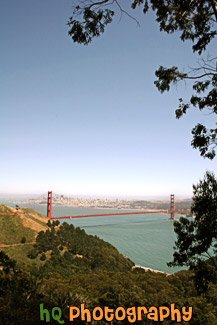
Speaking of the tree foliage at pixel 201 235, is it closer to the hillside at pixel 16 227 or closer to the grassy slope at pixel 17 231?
the grassy slope at pixel 17 231

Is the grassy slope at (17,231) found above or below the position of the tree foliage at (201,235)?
below

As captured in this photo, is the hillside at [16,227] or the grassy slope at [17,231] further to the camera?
the hillside at [16,227]

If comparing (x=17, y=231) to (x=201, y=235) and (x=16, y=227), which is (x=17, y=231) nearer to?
(x=16, y=227)

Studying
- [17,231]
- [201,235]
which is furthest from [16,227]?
[201,235]

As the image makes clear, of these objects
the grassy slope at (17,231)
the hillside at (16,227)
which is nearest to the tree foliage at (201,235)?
the grassy slope at (17,231)

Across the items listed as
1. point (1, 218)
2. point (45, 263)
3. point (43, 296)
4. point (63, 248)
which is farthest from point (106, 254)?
point (43, 296)

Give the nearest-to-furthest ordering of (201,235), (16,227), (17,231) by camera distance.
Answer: (201,235), (17,231), (16,227)

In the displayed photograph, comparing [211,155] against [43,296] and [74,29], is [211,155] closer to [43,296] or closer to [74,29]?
[74,29]

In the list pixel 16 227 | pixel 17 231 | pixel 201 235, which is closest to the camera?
pixel 201 235

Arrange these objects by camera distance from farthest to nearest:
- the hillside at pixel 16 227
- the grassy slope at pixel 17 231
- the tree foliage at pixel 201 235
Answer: the hillside at pixel 16 227
the grassy slope at pixel 17 231
the tree foliage at pixel 201 235
